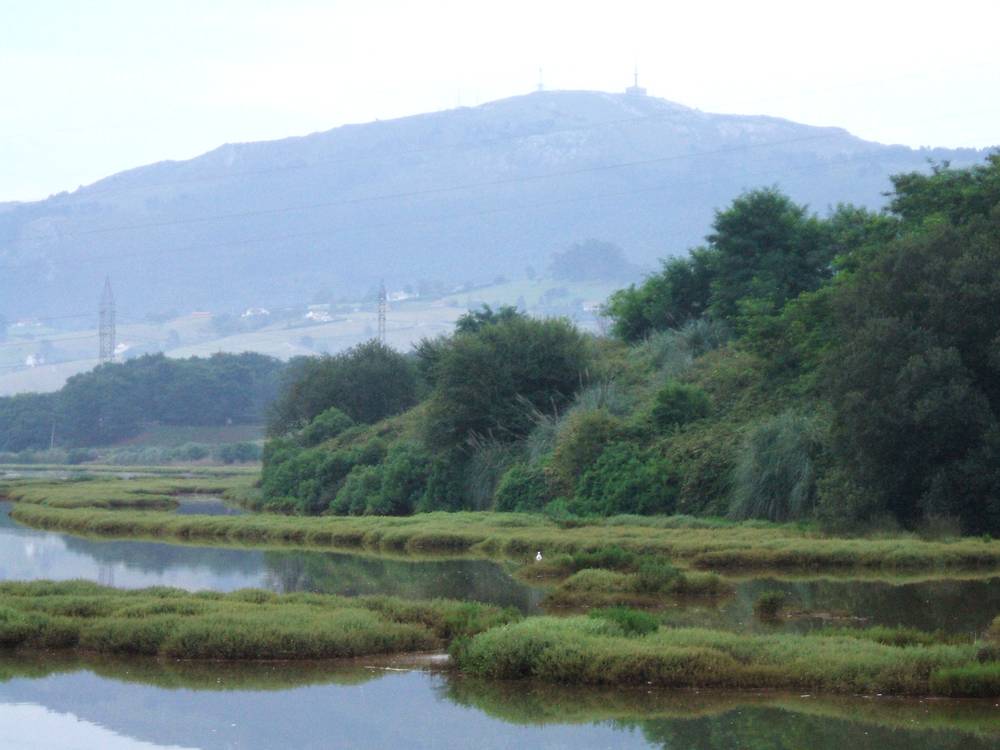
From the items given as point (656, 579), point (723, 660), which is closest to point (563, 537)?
point (656, 579)

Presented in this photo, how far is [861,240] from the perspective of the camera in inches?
1845

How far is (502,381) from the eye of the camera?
49281 mm

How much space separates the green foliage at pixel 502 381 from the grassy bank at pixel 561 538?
522cm

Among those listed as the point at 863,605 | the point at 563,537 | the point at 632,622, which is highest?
the point at 632,622

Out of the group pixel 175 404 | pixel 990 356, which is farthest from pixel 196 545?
pixel 175 404

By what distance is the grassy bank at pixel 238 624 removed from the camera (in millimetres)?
20844

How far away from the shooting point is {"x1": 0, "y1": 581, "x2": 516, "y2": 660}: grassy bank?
2084cm

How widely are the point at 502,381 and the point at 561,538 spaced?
14652mm

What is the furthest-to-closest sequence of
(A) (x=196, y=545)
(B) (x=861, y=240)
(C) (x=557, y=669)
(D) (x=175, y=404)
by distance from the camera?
(D) (x=175, y=404) → (B) (x=861, y=240) → (A) (x=196, y=545) → (C) (x=557, y=669)

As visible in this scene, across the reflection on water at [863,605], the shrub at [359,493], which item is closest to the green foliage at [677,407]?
the shrub at [359,493]

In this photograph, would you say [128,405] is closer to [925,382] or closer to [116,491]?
[116,491]

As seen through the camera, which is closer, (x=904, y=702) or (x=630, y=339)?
(x=904, y=702)

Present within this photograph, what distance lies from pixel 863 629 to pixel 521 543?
15.7 metres

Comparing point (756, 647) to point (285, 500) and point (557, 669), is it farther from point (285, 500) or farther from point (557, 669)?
point (285, 500)
